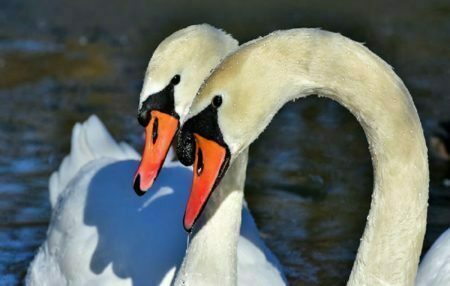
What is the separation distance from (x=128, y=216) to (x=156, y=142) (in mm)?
1455

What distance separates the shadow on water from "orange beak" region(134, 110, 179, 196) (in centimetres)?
88

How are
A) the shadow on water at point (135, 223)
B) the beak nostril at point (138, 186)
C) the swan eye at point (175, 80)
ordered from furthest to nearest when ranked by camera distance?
the shadow on water at point (135, 223), the swan eye at point (175, 80), the beak nostril at point (138, 186)

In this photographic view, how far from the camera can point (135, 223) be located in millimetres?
6980

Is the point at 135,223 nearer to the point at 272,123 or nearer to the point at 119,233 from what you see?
the point at 119,233

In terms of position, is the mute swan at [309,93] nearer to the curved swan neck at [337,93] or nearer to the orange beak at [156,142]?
the curved swan neck at [337,93]

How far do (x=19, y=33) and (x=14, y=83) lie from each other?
1781 mm

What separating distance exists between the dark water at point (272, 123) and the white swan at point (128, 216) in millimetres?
609

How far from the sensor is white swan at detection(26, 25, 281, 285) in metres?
5.81

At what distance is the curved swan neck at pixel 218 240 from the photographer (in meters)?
5.74

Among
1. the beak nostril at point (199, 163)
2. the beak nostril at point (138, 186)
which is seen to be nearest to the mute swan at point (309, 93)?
the beak nostril at point (199, 163)

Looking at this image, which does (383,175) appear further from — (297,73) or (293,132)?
(293,132)

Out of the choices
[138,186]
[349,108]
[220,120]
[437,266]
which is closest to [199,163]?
[220,120]

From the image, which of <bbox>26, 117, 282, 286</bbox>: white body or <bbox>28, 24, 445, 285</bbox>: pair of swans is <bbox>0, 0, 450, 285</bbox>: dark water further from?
<bbox>28, 24, 445, 285</bbox>: pair of swans

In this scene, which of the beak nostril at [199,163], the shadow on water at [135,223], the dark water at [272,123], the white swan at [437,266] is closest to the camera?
the beak nostril at [199,163]
